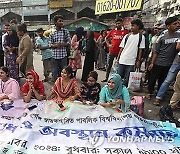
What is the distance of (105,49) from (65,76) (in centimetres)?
537

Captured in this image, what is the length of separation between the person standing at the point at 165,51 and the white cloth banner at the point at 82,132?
70.9 inches

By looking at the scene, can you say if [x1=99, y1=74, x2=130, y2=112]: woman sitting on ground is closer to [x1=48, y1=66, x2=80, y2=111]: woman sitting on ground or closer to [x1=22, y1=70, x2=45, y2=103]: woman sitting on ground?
[x1=48, y1=66, x2=80, y2=111]: woman sitting on ground

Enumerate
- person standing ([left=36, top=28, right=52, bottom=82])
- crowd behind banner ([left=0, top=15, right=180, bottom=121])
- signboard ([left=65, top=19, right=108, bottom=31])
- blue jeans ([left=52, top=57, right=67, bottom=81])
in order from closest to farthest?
crowd behind banner ([left=0, top=15, right=180, bottom=121]) < blue jeans ([left=52, top=57, right=67, bottom=81]) < person standing ([left=36, top=28, right=52, bottom=82]) < signboard ([left=65, top=19, right=108, bottom=31])

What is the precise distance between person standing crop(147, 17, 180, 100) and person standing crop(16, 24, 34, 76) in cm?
276

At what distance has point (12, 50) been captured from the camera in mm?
5848

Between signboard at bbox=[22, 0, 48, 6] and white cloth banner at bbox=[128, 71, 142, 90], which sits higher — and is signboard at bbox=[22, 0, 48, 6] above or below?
above

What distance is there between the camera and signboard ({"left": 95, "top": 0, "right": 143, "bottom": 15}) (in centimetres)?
1344

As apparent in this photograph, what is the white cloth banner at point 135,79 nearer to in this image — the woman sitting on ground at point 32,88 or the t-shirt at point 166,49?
the t-shirt at point 166,49

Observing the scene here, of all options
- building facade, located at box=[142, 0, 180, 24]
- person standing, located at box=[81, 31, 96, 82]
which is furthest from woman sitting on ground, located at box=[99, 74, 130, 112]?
building facade, located at box=[142, 0, 180, 24]

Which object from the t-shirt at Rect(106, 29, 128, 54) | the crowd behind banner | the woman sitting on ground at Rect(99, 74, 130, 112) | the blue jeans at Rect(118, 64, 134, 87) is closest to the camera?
the woman sitting on ground at Rect(99, 74, 130, 112)

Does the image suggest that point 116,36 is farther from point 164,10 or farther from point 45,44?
point 164,10

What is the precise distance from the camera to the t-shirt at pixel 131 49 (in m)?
4.88

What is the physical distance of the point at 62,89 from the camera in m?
4.07

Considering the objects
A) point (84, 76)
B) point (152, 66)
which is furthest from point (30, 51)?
point (152, 66)
